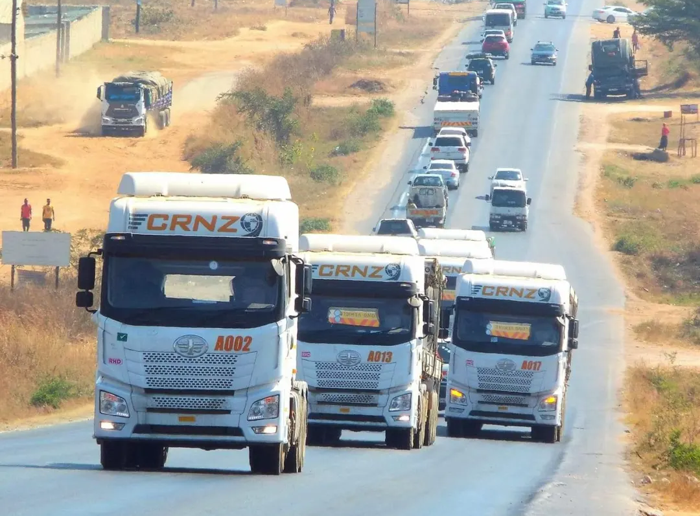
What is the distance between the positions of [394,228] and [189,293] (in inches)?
1406

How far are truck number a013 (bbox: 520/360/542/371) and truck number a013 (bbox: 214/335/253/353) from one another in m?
12.6

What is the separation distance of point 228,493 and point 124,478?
139cm

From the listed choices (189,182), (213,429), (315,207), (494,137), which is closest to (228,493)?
(213,429)

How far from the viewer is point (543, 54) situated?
10050cm

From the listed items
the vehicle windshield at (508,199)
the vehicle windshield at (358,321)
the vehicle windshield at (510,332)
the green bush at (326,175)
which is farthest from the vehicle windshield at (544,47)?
the vehicle windshield at (358,321)

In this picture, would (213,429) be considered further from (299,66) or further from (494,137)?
(299,66)

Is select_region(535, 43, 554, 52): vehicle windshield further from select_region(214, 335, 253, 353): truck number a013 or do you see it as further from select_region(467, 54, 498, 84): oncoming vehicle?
select_region(214, 335, 253, 353): truck number a013

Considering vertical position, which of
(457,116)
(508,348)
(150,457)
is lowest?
(457,116)

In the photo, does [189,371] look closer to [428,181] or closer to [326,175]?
[428,181]

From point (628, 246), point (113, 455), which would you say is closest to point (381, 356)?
point (113, 455)

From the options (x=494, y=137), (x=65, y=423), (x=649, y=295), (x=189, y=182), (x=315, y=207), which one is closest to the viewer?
(x=189, y=182)

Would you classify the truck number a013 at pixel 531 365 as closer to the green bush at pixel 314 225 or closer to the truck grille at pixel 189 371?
the truck grille at pixel 189 371

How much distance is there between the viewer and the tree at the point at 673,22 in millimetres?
98062

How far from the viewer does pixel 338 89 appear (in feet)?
303
